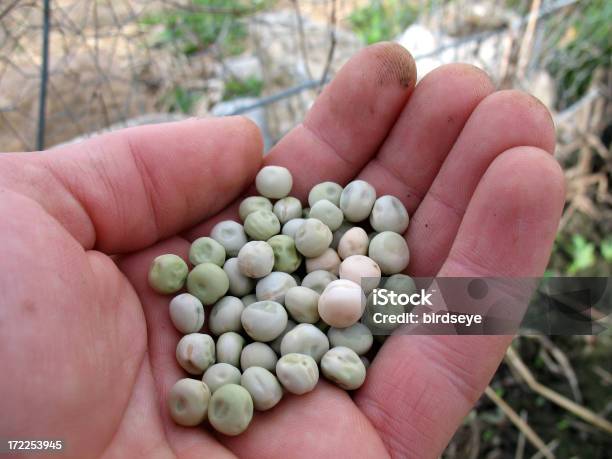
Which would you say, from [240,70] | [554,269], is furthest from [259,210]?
[240,70]

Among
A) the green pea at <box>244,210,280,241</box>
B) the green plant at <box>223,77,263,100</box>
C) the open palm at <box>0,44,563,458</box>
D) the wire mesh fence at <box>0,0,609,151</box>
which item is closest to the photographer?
the open palm at <box>0,44,563,458</box>

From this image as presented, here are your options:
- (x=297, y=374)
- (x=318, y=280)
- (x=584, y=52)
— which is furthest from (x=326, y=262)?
(x=584, y=52)

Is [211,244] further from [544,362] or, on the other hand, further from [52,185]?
[544,362]

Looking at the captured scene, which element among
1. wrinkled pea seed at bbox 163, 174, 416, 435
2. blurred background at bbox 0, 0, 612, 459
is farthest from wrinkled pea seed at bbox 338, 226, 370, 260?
Answer: blurred background at bbox 0, 0, 612, 459

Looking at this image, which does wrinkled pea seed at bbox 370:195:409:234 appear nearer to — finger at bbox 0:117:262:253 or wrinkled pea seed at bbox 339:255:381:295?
wrinkled pea seed at bbox 339:255:381:295

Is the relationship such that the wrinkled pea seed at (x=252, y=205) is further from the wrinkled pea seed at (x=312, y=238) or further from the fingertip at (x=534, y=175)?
the fingertip at (x=534, y=175)
